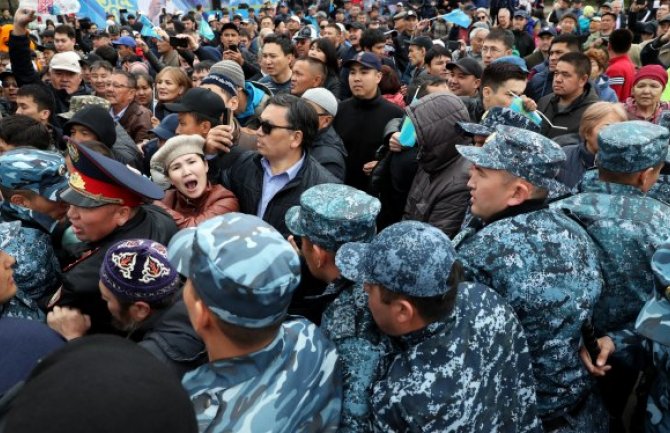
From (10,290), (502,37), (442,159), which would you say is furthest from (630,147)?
(502,37)

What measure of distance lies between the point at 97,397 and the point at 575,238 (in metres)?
1.75

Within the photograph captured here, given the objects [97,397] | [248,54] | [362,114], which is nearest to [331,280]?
[97,397]

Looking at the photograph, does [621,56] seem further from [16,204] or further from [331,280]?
[16,204]

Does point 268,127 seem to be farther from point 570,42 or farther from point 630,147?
point 570,42

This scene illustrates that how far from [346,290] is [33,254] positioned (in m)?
1.48

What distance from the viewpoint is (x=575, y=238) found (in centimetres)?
212

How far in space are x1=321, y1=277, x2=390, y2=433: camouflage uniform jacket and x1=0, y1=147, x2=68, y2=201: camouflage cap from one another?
64.2 inches

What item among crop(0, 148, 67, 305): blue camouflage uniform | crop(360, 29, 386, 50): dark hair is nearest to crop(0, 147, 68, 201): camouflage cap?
crop(0, 148, 67, 305): blue camouflage uniform

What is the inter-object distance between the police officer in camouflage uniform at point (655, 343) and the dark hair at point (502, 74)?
2.58 meters

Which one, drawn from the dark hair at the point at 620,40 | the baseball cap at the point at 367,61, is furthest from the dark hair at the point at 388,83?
the dark hair at the point at 620,40

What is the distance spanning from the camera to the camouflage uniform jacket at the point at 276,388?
61.1 inches

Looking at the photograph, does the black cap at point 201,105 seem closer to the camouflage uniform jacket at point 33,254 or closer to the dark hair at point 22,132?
the dark hair at point 22,132

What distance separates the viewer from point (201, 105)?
3771mm

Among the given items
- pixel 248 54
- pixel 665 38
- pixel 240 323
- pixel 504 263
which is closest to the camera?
pixel 240 323
